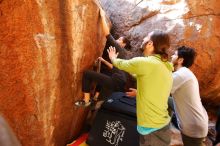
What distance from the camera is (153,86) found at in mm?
2637

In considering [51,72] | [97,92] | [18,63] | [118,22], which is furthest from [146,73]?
[118,22]

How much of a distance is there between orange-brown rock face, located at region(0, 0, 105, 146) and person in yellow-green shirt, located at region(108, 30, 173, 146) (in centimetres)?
61

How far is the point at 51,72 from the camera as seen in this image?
9.46ft

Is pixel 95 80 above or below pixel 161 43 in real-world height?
below

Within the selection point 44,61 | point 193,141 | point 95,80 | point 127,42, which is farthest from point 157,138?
point 127,42

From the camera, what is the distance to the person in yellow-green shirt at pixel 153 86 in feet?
8.61

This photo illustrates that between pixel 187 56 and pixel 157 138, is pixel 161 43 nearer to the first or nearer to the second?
pixel 187 56

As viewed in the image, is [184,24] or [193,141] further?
[184,24]

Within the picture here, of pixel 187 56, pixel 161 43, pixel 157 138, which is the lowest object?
pixel 157 138

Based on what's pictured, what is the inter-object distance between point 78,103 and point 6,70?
3.64 ft

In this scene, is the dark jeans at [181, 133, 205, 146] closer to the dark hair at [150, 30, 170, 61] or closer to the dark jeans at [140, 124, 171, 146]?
the dark jeans at [140, 124, 171, 146]

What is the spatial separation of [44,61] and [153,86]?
1.01m


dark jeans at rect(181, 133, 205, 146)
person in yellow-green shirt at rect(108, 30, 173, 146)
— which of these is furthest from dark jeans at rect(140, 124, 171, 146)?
dark jeans at rect(181, 133, 205, 146)

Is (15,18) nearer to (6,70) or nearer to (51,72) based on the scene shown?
(6,70)
